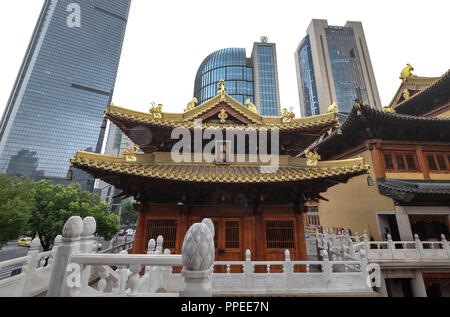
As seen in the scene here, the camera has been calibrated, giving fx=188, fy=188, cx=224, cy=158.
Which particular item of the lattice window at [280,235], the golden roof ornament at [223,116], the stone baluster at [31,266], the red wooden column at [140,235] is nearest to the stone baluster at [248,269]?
the lattice window at [280,235]

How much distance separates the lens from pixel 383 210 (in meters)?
10.1

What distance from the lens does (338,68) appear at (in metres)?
64.5

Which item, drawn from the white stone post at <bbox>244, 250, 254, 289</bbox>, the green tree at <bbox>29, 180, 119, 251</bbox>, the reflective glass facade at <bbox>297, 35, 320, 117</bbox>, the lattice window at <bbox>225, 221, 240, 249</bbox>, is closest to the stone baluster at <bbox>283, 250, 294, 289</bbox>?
the white stone post at <bbox>244, 250, 254, 289</bbox>

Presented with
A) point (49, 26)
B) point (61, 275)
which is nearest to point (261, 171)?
point (61, 275)

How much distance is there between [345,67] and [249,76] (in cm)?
3273

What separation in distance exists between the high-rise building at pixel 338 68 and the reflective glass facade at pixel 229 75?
23.6 m

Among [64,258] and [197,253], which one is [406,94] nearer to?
[197,253]

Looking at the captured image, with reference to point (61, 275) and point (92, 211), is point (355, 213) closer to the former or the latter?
point (61, 275)

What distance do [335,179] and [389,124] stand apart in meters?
6.99

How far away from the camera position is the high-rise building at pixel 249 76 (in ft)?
224

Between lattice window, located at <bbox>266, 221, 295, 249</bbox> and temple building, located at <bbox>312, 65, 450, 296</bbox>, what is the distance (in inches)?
219

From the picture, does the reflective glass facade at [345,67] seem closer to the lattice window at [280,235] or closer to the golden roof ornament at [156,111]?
the lattice window at [280,235]

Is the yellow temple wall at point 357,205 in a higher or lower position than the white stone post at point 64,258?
higher

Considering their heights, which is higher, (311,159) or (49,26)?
(49,26)
